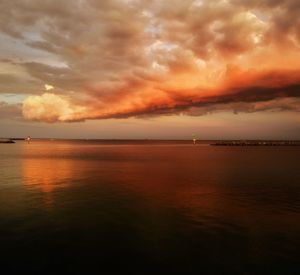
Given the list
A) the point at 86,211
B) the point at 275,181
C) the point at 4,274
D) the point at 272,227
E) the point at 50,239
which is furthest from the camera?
the point at 275,181

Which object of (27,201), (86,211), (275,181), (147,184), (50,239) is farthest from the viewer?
(275,181)

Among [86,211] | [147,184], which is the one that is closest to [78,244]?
[86,211]

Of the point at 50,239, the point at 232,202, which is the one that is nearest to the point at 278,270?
the point at 50,239

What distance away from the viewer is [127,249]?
63.1 feet

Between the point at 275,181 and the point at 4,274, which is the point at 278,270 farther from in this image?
the point at 275,181

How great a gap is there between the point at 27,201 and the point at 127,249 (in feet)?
58.9

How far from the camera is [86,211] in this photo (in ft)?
94.5

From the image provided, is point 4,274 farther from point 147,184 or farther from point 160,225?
point 147,184

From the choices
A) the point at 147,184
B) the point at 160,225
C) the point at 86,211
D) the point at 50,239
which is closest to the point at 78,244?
the point at 50,239

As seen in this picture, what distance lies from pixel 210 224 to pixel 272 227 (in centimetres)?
485

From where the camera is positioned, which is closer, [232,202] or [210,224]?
[210,224]

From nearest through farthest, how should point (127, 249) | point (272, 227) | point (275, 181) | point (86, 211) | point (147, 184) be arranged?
point (127, 249) → point (272, 227) → point (86, 211) → point (147, 184) → point (275, 181)

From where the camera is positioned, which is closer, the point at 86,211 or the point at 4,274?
the point at 4,274

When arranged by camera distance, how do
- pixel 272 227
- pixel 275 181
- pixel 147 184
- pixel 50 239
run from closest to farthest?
pixel 50 239
pixel 272 227
pixel 147 184
pixel 275 181
